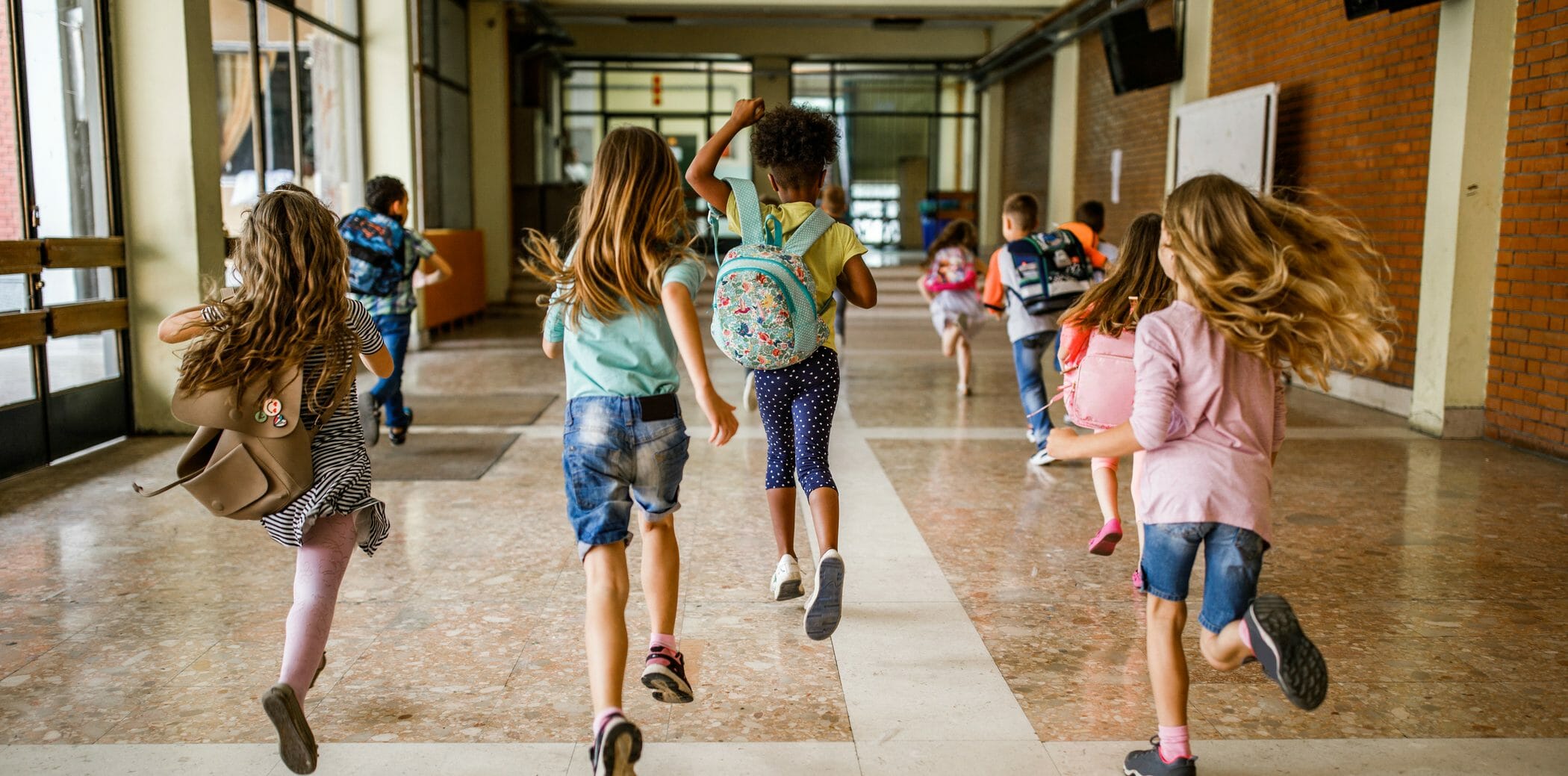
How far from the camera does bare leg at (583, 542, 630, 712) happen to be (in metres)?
2.55

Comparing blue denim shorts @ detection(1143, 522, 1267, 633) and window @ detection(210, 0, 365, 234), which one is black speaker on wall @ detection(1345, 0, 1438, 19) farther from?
window @ detection(210, 0, 365, 234)

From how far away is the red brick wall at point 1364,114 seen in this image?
758cm

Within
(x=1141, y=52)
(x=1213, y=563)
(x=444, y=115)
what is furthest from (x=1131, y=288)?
(x=444, y=115)

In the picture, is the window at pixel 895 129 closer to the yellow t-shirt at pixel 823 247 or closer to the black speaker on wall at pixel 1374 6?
the black speaker on wall at pixel 1374 6

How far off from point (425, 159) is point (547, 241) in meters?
11.0

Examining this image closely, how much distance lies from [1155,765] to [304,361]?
2133 mm

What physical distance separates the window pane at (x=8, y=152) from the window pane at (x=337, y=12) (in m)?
4.35

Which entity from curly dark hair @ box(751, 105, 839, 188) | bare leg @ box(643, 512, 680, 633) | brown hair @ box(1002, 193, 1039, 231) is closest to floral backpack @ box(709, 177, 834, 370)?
curly dark hair @ box(751, 105, 839, 188)

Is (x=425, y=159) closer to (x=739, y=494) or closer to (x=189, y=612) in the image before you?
(x=739, y=494)

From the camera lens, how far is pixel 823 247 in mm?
3482

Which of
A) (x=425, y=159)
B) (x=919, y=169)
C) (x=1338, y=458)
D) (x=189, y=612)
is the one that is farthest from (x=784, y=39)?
(x=189, y=612)

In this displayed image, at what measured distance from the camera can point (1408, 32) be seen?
7586mm

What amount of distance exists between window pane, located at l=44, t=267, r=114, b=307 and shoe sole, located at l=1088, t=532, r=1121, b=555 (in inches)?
213

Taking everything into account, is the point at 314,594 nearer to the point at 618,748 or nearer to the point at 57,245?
the point at 618,748
